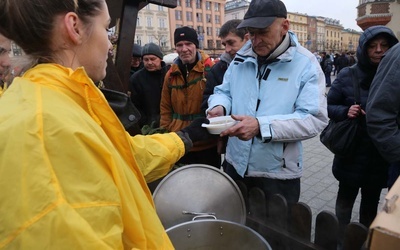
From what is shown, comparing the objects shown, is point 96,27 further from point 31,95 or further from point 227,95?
point 227,95

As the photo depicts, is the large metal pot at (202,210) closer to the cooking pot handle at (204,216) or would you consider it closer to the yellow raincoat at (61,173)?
the cooking pot handle at (204,216)

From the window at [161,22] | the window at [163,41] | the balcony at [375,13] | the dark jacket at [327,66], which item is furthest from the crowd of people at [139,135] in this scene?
the window at [161,22]

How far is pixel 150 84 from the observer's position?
3996mm

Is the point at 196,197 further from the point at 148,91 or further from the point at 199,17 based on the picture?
the point at 199,17

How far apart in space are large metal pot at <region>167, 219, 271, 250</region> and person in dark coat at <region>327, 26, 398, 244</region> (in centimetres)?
143

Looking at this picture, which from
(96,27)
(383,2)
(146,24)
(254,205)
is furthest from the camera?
(146,24)

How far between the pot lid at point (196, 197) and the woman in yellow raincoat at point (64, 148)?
0.54 meters

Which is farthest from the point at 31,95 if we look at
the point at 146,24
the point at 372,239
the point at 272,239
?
the point at 146,24

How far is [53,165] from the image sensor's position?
0.73m

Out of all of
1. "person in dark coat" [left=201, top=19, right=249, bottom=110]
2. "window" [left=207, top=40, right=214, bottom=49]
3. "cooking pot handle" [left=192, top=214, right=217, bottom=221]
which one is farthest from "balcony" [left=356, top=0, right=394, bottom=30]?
"window" [left=207, top=40, right=214, bottom=49]

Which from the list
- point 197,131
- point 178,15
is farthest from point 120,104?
point 178,15

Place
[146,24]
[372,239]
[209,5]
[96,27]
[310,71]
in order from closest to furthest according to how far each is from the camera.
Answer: [372,239] < [96,27] < [310,71] < [146,24] < [209,5]

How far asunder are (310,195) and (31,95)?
3.74 m

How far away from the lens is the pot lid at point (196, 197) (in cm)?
156
